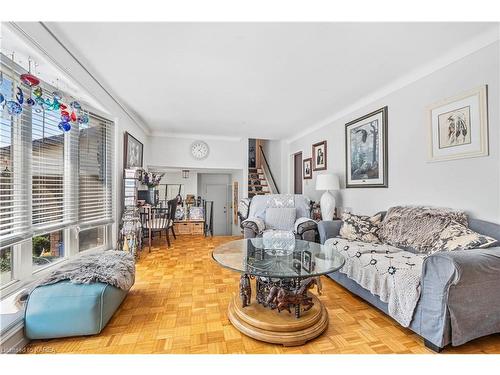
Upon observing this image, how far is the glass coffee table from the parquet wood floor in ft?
0.23

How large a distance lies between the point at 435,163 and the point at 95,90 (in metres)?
3.69

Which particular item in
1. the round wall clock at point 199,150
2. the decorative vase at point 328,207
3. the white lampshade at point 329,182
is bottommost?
the decorative vase at point 328,207

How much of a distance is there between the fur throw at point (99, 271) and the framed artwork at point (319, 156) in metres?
3.47

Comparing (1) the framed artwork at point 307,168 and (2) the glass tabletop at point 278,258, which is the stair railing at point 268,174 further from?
(2) the glass tabletop at point 278,258

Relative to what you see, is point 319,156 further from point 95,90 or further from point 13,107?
point 13,107

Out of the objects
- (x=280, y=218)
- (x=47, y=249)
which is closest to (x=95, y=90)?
(x=47, y=249)

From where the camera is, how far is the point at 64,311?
1.48m

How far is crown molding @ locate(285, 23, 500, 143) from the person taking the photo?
6.00 ft

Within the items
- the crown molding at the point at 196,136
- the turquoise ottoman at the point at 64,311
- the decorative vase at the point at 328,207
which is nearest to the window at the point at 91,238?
the turquoise ottoman at the point at 64,311

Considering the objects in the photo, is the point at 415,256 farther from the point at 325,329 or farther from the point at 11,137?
the point at 11,137

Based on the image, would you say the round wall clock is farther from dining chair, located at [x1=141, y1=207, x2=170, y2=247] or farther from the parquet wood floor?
the parquet wood floor

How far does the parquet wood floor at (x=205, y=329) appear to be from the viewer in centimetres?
144
